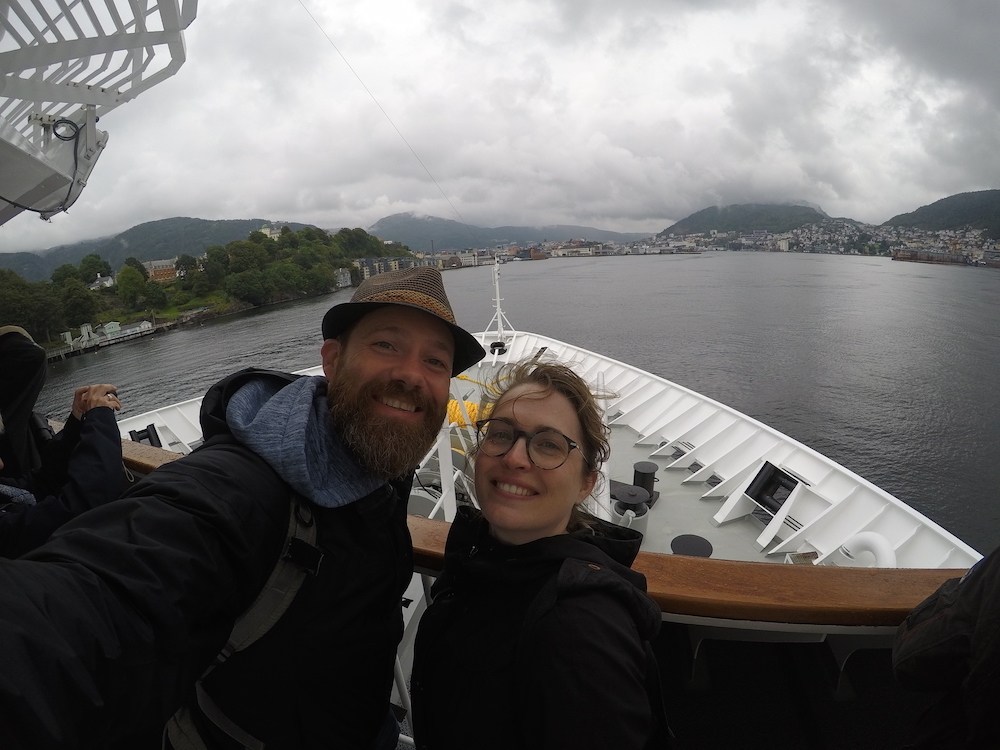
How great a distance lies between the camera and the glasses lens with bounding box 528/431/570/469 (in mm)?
1400

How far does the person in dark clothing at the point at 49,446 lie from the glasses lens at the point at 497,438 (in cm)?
187

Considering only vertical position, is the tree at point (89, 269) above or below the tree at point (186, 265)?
below

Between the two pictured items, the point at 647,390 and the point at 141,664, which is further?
the point at 647,390

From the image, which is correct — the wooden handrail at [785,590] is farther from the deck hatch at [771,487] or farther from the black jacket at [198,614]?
the deck hatch at [771,487]

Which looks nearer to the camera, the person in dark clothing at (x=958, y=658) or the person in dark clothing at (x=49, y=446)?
the person in dark clothing at (x=958, y=658)

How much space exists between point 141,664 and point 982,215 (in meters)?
107

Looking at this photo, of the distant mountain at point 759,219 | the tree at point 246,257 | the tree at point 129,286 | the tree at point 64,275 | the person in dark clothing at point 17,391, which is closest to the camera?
the person in dark clothing at point 17,391

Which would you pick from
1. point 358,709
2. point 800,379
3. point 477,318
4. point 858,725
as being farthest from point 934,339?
point 358,709

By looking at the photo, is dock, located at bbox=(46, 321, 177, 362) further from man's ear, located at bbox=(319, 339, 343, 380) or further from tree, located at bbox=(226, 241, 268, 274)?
man's ear, located at bbox=(319, 339, 343, 380)

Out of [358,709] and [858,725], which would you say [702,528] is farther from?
[358,709]

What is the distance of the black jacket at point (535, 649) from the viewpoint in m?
0.88

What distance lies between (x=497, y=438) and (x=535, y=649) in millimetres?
643

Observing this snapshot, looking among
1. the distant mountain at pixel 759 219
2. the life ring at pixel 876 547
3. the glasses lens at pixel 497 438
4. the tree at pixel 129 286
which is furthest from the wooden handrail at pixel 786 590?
the distant mountain at pixel 759 219

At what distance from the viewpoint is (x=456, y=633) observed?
3.99ft
